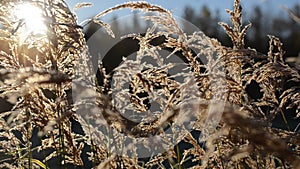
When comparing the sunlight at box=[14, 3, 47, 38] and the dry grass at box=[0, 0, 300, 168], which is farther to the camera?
the sunlight at box=[14, 3, 47, 38]

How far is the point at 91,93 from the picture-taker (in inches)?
59.2

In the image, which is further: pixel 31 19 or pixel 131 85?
pixel 131 85

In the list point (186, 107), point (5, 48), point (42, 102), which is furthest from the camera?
point (5, 48)

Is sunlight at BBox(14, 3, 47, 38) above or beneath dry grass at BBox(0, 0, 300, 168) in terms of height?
above

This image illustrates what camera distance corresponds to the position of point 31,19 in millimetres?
2504

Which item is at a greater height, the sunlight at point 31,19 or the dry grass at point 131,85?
the sunlight at point 31,19

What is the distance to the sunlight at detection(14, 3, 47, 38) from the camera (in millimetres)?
2479

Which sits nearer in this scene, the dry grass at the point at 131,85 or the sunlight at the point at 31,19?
the dry grass at the point at 131,85

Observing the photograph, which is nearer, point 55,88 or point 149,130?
point 149,130

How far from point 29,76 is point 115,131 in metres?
1.27

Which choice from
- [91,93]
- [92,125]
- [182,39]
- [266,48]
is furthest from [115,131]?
[266,48]

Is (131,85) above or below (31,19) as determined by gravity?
below

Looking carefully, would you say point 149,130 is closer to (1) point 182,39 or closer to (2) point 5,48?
(1) point 182,39

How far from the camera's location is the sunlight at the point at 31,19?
2.48 m
